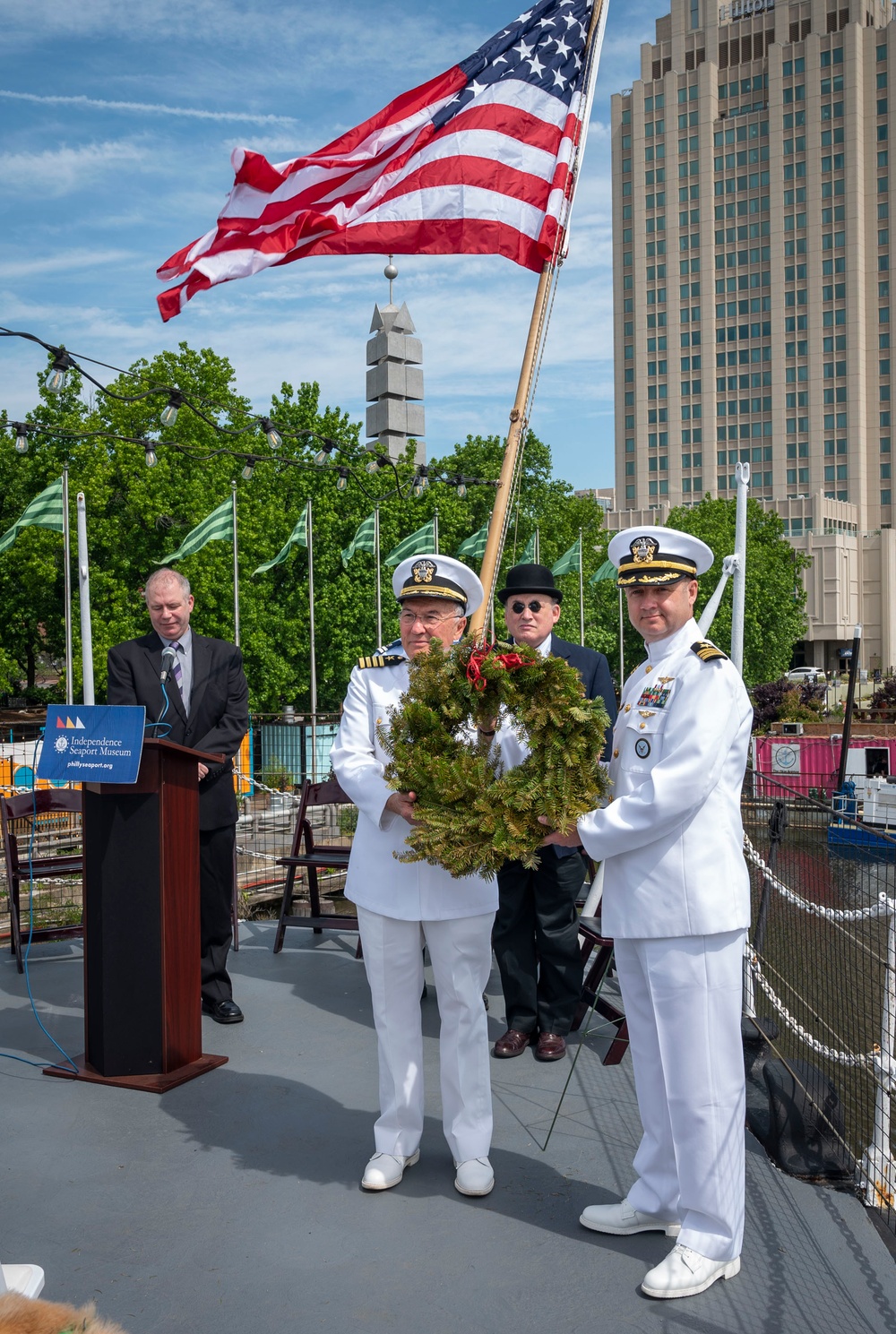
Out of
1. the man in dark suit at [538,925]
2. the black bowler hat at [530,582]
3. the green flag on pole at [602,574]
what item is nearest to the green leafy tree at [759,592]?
the green flag on pole at [602,574]

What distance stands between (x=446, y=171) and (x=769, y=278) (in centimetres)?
8581

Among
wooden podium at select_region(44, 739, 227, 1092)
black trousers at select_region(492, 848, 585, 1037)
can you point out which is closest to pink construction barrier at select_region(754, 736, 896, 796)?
black trousers at select_region(492, 848, 585, 1037)

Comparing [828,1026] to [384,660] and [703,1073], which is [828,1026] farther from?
[384,660]

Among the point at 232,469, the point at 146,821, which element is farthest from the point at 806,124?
the point at 146,821

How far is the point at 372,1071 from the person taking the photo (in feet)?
14.6

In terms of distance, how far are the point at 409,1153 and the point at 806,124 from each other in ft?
307

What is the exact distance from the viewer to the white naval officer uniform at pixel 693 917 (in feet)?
9.38

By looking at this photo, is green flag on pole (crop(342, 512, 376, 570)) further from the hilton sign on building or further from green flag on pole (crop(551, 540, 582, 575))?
the hilton sign on building

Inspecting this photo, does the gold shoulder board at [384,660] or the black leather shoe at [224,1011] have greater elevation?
the gold shoulder board at [384,660]

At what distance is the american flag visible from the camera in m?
6.16

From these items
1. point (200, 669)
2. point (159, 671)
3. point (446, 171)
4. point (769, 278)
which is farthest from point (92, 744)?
point (769, 278)

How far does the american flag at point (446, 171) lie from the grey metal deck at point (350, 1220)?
14.3ft

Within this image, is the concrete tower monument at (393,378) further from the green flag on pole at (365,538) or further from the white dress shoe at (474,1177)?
the white dress shoe at (474,1177)

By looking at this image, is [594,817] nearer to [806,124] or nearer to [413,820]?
[413,820]
